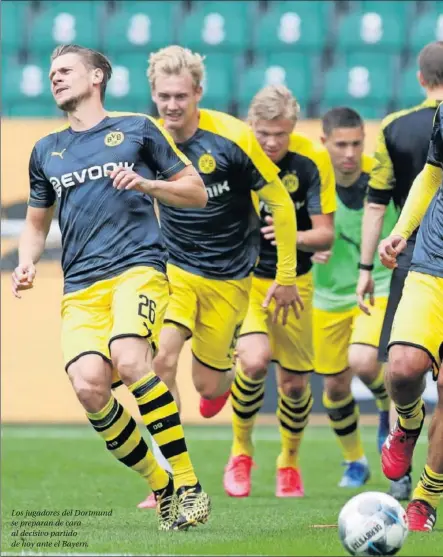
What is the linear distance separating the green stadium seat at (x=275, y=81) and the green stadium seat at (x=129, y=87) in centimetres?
105

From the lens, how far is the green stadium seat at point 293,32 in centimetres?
1534

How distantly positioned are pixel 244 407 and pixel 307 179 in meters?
1.50

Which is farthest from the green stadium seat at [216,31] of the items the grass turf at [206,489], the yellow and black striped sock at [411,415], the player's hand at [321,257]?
the yellow and black striped sock at [411,415]

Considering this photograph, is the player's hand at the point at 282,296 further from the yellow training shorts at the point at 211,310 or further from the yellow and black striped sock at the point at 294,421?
the yellow and black striped sock at the point at 294,421

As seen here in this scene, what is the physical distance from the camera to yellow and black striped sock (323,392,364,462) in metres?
8.95

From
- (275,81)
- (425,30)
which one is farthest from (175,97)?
(425,30)

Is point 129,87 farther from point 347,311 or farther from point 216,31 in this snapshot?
point 347,311

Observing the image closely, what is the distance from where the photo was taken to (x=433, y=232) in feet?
19.4

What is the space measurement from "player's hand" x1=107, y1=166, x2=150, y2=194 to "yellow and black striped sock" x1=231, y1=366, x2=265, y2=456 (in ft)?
9.26

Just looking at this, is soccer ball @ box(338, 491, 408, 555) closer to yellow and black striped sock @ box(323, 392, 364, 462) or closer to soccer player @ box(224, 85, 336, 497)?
soccer player @ box(224, 85, 336, 497)

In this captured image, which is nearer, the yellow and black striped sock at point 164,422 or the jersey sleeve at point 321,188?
the yellow and black striped sock at point 164,422

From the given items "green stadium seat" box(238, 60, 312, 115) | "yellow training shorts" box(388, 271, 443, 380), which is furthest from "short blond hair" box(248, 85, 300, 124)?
"green stadium seat" box(238, 60, 312, 115)

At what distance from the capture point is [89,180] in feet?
20.0

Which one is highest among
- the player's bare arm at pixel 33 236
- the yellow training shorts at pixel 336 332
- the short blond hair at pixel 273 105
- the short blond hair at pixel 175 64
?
the short blond hair at pixel 175 64
